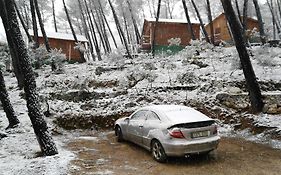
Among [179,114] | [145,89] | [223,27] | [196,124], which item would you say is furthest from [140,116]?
[223,27]

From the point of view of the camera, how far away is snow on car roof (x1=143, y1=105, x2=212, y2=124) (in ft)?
25.6

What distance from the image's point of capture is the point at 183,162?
791 centimetres

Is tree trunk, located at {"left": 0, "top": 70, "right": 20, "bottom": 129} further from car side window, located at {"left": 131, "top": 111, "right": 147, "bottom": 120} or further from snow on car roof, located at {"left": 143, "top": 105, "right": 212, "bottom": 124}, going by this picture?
snow on car roof, located at {"left": 143, "top": 105, "right": 212, "bottom": 124}

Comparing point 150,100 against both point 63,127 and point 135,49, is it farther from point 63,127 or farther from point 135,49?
point 135,49

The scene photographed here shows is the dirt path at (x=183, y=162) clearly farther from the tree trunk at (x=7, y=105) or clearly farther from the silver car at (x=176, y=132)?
the tree trunk at (x=7, y=105)

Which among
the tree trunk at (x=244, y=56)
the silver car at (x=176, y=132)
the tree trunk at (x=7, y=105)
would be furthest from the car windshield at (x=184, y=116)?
the tree trunk at (x=7, y=105)

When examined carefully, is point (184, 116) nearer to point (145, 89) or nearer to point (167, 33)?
point (145, 89)

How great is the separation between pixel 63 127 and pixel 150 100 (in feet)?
15.6

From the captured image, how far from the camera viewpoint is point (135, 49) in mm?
34000

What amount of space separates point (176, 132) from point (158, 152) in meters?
0.92

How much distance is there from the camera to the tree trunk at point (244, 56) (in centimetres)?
1137

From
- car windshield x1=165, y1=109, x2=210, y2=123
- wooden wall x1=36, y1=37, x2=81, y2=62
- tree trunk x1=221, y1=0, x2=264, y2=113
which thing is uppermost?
wooden wall x1=36, y1=37, x2=81, y2=62

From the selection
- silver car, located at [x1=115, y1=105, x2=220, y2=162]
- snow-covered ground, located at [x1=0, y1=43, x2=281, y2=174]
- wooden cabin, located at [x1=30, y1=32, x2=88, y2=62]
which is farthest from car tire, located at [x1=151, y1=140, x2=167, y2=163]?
wooden cabin, located at [x1=30, y1=32, x2=88, y2=62]

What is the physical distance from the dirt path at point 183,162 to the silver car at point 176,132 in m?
0.39
